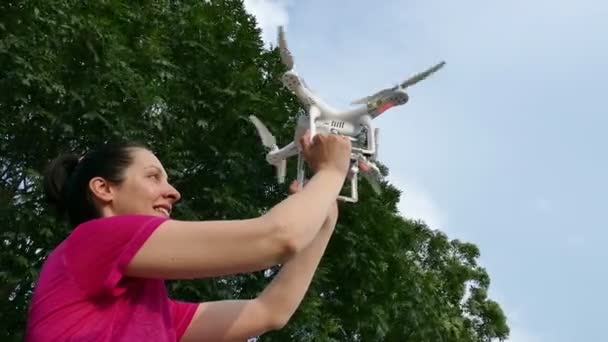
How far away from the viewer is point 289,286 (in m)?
2.34

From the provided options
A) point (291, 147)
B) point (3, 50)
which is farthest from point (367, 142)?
point (3, 50)

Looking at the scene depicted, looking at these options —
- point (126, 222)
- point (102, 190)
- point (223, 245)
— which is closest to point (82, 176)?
point (102, 190)

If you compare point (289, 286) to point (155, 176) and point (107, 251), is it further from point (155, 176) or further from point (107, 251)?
point (107, 251)

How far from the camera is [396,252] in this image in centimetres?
1106

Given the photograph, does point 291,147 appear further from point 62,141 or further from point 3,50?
point 62,141

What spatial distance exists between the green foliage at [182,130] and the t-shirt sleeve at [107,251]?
6.73 metres

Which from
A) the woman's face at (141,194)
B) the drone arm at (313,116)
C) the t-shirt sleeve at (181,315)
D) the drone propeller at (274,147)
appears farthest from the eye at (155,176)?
the drone propeller at (274,147)

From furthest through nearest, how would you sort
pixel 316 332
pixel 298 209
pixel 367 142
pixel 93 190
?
pixel 316 332 → pixel 367 142 → pixel 93 190 → pixel 298 209

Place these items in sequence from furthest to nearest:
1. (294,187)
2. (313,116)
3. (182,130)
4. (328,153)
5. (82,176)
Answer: (182,130) < (313,116) < (294,187) < (82,176) < (328,153)

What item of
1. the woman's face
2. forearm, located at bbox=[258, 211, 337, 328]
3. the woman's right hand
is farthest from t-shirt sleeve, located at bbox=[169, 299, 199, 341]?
the woman's right hand

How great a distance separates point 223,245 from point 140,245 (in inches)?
6.8

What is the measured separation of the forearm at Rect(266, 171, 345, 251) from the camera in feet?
5.96

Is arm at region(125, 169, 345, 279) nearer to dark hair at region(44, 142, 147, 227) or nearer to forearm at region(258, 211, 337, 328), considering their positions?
dark hair at region(44, 142, 147, 227)

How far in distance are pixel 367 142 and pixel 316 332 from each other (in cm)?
706
